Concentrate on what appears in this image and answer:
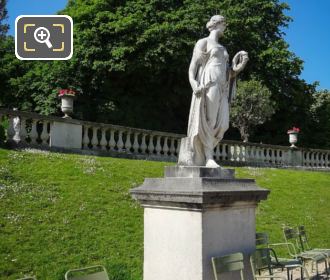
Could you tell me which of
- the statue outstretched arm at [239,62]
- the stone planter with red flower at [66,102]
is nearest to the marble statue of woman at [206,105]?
the statue outstretched arm at [239,62]

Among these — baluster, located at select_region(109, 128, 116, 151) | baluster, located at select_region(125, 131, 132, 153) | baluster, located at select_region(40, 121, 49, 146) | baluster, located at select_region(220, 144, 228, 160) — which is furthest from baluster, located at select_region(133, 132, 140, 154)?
baluster, located at select_region(220, 144, 228, 160)

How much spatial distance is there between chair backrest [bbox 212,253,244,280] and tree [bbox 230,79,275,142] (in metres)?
18.2

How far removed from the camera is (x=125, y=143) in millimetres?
14219

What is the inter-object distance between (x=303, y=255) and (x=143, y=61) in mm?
17680

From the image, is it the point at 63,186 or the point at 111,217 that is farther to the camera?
the point at 63,186

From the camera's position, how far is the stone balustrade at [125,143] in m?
11.8

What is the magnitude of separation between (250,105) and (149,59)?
6.02 meters

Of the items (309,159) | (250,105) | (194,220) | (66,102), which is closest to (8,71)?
(250,105)

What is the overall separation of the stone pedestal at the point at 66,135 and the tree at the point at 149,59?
11.1m

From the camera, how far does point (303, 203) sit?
12773 mm

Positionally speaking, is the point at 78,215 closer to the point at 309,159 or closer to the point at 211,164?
the point at 211,164

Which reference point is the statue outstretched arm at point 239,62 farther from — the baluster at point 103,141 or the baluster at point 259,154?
the baluster at point 259,154

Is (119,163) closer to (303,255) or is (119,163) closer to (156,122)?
(303,255)

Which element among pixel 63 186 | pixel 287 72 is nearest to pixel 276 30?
pixel 287 72
